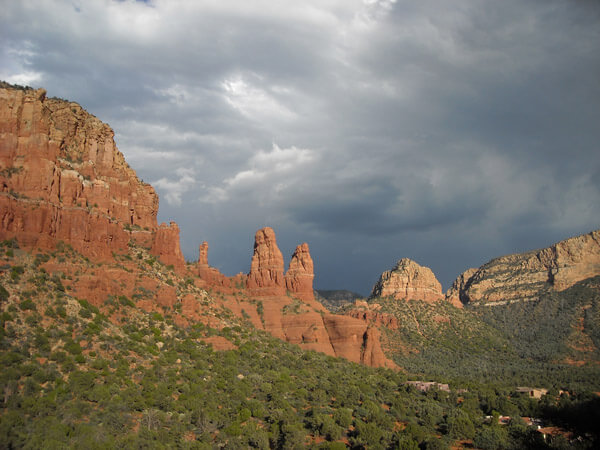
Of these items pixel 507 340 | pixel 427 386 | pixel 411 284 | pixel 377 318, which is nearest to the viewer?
pixel 427 386

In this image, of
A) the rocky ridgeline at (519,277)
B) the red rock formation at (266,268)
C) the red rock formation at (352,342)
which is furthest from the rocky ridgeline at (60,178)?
the rocky ridgeline at (519,277)

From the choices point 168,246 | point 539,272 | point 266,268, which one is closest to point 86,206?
point 168,246

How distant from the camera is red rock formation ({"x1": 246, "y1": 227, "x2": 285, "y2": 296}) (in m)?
102

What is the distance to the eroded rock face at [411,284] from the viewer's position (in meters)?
154

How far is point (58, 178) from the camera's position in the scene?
58.5 meters

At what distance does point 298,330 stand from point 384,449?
48175mm

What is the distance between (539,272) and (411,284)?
1818 inches

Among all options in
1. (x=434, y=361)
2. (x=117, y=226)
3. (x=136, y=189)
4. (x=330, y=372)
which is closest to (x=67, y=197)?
(x=117, y=226)

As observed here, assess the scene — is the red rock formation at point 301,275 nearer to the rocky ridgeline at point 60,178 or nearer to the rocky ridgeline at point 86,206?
the rocky ridgeline at point 86,206

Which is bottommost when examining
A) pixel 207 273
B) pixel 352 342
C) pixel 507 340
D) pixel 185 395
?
pixel 185 395

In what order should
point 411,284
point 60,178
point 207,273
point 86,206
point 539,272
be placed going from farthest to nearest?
point 539,272 < point 411,284 < point 207,273 < point 86,206 < point 60,178

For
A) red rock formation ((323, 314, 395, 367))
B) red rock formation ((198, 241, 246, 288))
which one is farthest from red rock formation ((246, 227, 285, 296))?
red rock formation ((323, 314, 395, 367))

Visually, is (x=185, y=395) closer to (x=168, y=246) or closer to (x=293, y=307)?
(x=168, y=246)

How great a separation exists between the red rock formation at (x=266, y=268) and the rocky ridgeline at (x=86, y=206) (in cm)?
1285
